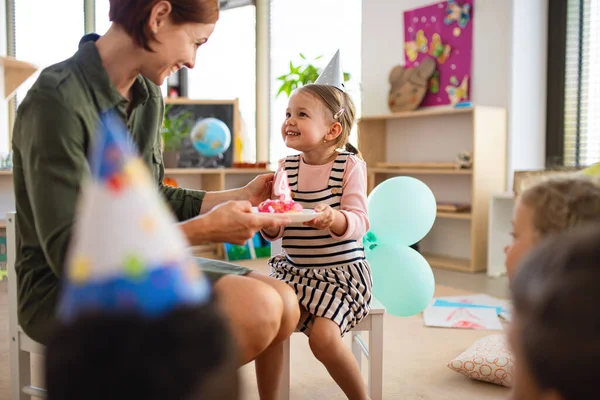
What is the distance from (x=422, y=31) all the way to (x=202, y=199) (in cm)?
347

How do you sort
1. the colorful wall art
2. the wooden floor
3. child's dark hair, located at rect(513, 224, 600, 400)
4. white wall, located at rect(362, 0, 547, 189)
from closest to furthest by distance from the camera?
child's dark hair, located at rect(513, 224, 600, 400) < the wooden floor < white wall, located at rect(362, 0, 547, 189) < the colorful wall art

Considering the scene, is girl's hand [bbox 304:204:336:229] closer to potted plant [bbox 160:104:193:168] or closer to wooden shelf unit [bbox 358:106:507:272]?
wooden shelf unit [bbox 358:106:507:272]

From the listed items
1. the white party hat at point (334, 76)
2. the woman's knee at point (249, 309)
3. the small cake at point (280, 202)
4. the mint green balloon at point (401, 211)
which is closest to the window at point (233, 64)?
the mint green balloon at point (401, 211)

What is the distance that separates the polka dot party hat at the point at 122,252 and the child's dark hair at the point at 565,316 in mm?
378

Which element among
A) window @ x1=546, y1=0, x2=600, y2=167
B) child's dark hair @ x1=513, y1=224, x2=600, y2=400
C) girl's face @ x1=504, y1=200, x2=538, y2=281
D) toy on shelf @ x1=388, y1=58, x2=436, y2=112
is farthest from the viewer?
toy on shelf @ x1=388, y1=58, x2=436, y2=112

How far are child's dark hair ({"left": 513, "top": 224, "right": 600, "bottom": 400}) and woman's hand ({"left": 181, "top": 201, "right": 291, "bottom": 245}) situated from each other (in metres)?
0.54

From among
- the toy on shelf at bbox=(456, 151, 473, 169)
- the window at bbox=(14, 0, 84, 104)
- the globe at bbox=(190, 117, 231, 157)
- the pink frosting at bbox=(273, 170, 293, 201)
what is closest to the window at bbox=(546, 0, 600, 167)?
the toy on shelf at bbox=(456, 151, 473, 169)

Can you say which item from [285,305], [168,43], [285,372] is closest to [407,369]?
[285,372]

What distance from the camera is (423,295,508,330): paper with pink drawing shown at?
A: 2691 millimetres

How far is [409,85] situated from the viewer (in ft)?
14.9

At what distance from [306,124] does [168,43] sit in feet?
1.98

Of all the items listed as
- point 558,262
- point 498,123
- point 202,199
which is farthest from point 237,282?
point 498,123

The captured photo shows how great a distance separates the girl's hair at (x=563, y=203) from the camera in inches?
39.7

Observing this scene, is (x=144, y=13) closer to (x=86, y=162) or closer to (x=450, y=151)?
(x=86, y=162)
